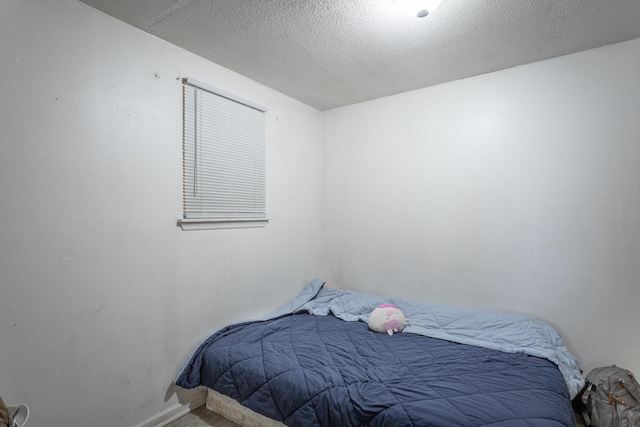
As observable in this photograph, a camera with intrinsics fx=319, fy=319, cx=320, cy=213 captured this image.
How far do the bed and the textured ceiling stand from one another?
6.31ft

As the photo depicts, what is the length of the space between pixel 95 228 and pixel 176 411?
1308mm

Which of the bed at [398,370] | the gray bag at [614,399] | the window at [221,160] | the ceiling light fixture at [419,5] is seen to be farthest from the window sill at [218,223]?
the gray bag at [614,399]

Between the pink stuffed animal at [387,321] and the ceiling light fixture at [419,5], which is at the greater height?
the ceiling light fixture at [419,5]

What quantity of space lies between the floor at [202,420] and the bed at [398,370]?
0.52ft


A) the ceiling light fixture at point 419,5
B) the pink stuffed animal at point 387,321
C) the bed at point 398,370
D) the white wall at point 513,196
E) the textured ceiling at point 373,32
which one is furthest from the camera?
the pink stuffed animal at point 387,321

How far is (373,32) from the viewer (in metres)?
1.98

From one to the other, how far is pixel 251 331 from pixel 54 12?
2191 mm

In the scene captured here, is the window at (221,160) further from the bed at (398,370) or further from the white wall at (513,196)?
the white wall at (513,196)

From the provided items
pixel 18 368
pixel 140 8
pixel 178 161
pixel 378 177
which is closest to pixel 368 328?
pixel 378 177

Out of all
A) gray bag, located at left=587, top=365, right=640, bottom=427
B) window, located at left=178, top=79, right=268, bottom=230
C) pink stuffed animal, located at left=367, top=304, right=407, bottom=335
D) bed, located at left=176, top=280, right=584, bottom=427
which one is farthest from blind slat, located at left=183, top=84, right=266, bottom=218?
gray bag, located at left=587, top=365, right=640, bottom=427

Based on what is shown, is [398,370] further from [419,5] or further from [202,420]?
[419,5]

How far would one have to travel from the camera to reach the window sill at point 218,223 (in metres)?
2.18

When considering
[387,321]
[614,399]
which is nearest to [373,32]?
[387,321]

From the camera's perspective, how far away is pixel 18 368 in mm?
1485
